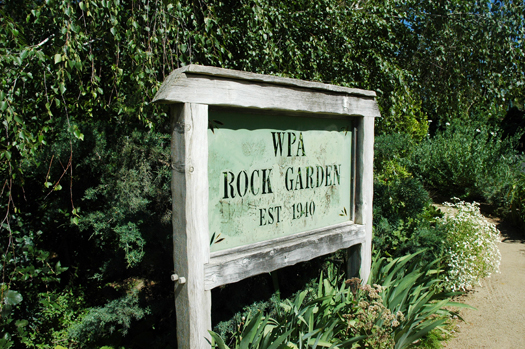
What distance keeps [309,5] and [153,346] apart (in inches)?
149

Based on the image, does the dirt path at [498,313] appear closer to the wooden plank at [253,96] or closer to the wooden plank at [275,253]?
the wooden plank at [275,253]

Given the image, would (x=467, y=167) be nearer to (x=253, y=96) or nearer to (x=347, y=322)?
(x=347, y=322)

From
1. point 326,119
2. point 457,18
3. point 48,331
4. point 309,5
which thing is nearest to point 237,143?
point 326,119

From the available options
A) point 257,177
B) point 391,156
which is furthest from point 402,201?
point 257,177

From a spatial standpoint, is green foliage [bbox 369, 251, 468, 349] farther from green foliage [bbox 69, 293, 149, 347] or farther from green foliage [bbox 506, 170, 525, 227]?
green foliage [bbox 506, 170, 525, 227]

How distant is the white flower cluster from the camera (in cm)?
360

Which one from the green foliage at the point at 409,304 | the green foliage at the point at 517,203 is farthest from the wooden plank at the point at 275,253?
the green foliage at the point at 517,203

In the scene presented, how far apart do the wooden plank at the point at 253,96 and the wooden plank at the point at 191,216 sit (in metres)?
0.07

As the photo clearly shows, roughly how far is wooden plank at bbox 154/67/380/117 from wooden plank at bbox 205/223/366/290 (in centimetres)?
81

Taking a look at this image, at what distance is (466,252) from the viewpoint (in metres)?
3.70

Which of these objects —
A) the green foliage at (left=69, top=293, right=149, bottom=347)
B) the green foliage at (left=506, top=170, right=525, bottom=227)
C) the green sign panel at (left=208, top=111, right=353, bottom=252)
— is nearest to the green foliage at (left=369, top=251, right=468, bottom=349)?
the green sign panel at (left=208, top=111, right=353, bottom=252)

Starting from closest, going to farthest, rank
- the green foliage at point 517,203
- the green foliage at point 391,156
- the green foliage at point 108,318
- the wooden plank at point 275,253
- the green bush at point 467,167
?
1. the wooden plank at point 275,253
2. the green foliage at point 108,318
3. the green foliage at point 517,203
4. the green foliage at point 391,156
5. the green bush at point 467,167

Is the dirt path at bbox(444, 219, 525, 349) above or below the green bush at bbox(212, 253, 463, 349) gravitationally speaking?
below

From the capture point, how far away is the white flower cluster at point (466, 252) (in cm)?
360
